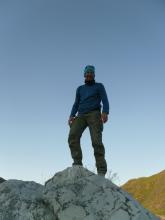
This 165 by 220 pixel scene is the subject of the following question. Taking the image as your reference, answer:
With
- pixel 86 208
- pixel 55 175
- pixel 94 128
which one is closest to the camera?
pixel 86 208

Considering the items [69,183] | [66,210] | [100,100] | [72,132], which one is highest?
[100,100]

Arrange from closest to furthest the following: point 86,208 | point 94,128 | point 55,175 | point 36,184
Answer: point 86,208, point 55,175, point 36,184, point 94,128

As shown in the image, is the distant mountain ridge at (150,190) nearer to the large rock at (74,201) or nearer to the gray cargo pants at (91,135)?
the gray cargo pants at (91,135)

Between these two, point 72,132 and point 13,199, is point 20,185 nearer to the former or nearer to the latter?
point 13,199

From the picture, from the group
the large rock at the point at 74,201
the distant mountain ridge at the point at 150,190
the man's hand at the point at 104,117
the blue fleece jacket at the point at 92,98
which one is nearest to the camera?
the large rock at the point at 74,201

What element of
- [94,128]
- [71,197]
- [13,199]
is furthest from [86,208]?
[94,128]

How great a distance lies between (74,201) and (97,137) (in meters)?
2.35

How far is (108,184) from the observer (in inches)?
351

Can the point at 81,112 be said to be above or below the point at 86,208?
above

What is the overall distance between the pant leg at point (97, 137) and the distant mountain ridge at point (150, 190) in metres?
48.7

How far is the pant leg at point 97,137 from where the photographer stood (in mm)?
10469

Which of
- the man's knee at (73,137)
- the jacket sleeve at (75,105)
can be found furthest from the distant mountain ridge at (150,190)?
the man's knee at (73,137)

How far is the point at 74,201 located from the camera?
8.73m

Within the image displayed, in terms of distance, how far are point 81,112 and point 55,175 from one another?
2.54 m
